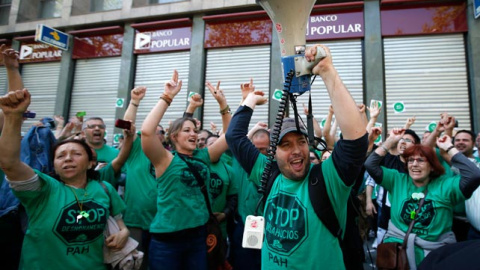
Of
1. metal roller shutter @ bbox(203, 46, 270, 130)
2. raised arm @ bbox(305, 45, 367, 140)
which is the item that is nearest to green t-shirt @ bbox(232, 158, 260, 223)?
raised arm @ bbox(305, 45, 367, 140)

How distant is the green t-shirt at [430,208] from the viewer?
9.55 ft

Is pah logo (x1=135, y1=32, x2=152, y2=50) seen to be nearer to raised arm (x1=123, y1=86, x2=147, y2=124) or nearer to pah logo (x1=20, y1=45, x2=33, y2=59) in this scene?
pah logo (x1=20, y1=45, x2=33, y2=59)

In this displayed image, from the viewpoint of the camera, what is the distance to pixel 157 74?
11781 millimetres

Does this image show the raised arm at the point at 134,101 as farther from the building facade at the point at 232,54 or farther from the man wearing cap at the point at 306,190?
the building facade at the point at 232,54

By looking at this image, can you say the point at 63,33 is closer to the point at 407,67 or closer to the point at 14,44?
the point at 14,44

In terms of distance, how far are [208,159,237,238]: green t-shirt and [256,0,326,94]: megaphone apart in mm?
2053

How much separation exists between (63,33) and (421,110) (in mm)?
13378

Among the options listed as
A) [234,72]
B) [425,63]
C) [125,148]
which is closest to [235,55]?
[234,72]

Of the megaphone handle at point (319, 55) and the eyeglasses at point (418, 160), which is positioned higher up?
the megaphone handle at point (319, 55)

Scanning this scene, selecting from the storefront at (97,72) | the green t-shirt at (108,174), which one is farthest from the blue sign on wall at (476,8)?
the storefront at (97,72)

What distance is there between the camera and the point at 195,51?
11.2m

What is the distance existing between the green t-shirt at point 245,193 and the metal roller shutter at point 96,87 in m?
9.56

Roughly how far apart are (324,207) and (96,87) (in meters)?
12.7

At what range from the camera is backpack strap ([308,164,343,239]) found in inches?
70.2
